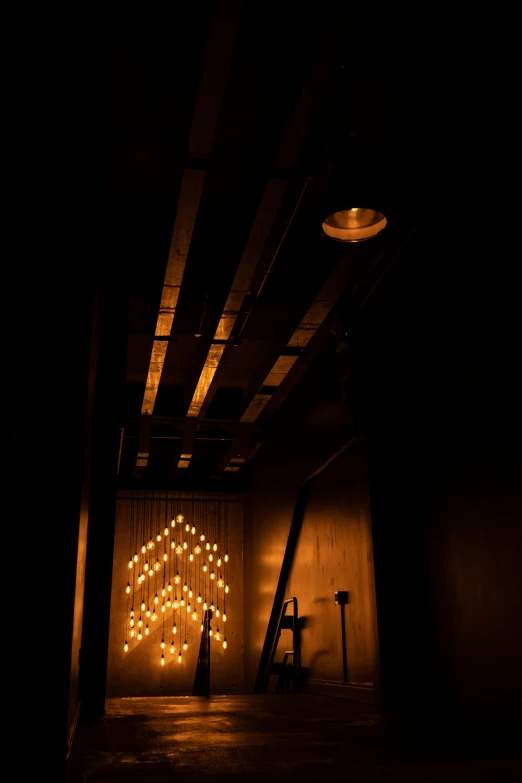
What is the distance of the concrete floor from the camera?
2.76 meters

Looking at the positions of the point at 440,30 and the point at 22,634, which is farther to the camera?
the point at 440,30

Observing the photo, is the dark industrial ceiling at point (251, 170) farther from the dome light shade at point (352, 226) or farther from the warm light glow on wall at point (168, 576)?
the warm light glow on wall at point (168, 576)

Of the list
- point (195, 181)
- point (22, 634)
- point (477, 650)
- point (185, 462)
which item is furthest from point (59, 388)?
point (185, 462)

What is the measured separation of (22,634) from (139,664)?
11404mm

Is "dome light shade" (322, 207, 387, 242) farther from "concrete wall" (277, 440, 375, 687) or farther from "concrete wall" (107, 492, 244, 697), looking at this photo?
"concrete wall" (107, 492, 244, 697)

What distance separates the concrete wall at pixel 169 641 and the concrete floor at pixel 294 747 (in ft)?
25.1

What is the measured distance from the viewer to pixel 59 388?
2434 millimetres

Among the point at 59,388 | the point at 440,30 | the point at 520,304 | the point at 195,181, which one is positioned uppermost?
the point at 440,30

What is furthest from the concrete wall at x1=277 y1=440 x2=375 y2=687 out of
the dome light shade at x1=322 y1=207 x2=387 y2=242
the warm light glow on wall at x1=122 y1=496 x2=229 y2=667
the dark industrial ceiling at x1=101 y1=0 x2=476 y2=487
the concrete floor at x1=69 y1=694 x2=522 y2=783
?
the warm light glow on wall at x1=122 y1=496 x2=229 y2=667

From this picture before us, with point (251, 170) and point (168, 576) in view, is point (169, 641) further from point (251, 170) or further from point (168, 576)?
point (251, 170)

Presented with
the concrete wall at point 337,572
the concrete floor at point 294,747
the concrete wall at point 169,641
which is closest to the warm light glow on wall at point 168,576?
the concrete wall at point 169,641

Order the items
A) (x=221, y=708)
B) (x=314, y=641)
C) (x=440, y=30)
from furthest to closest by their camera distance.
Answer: (x=314, y=641) < (x=221, y=708) < (x=440, y=30)

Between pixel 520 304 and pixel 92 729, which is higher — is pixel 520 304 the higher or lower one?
the higher one

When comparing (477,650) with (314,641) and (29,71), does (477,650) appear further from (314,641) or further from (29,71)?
(29,71)
